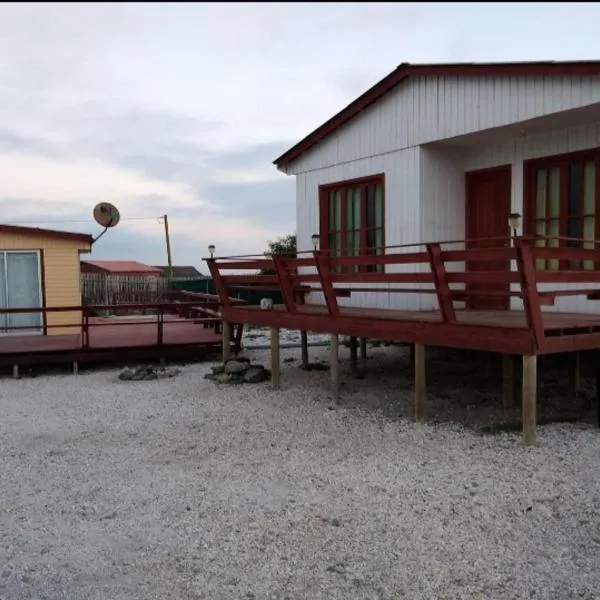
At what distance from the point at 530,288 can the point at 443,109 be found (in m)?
3.87

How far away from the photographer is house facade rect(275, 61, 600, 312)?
24.0 feet

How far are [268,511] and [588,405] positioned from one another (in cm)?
456

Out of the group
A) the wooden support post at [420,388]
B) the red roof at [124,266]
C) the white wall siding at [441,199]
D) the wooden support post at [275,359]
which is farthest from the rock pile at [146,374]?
the red roof at [124,266]

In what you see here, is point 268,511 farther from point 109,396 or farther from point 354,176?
point 354,176

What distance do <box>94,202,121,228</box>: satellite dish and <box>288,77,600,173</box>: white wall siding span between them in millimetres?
6599

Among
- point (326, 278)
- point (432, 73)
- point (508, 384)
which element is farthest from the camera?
point (432, 73)

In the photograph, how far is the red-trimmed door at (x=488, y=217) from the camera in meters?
8.46

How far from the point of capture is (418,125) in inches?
343

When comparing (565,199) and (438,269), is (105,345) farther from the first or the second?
(565,199)

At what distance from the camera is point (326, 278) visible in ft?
24.5

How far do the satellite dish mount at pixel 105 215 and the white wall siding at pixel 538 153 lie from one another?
31.3 feet

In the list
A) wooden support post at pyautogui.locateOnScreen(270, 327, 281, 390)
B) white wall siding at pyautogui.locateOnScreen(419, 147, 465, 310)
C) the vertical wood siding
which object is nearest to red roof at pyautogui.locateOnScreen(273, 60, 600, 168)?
white wall siding at pyautogui.locateOnScreen(419, 147, 465, 310)

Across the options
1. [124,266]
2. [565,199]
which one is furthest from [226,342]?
[124,266]

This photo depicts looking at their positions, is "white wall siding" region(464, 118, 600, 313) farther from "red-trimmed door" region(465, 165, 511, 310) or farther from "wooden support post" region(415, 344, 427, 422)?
"wooden support post" region(415, 344, 427, 422)
